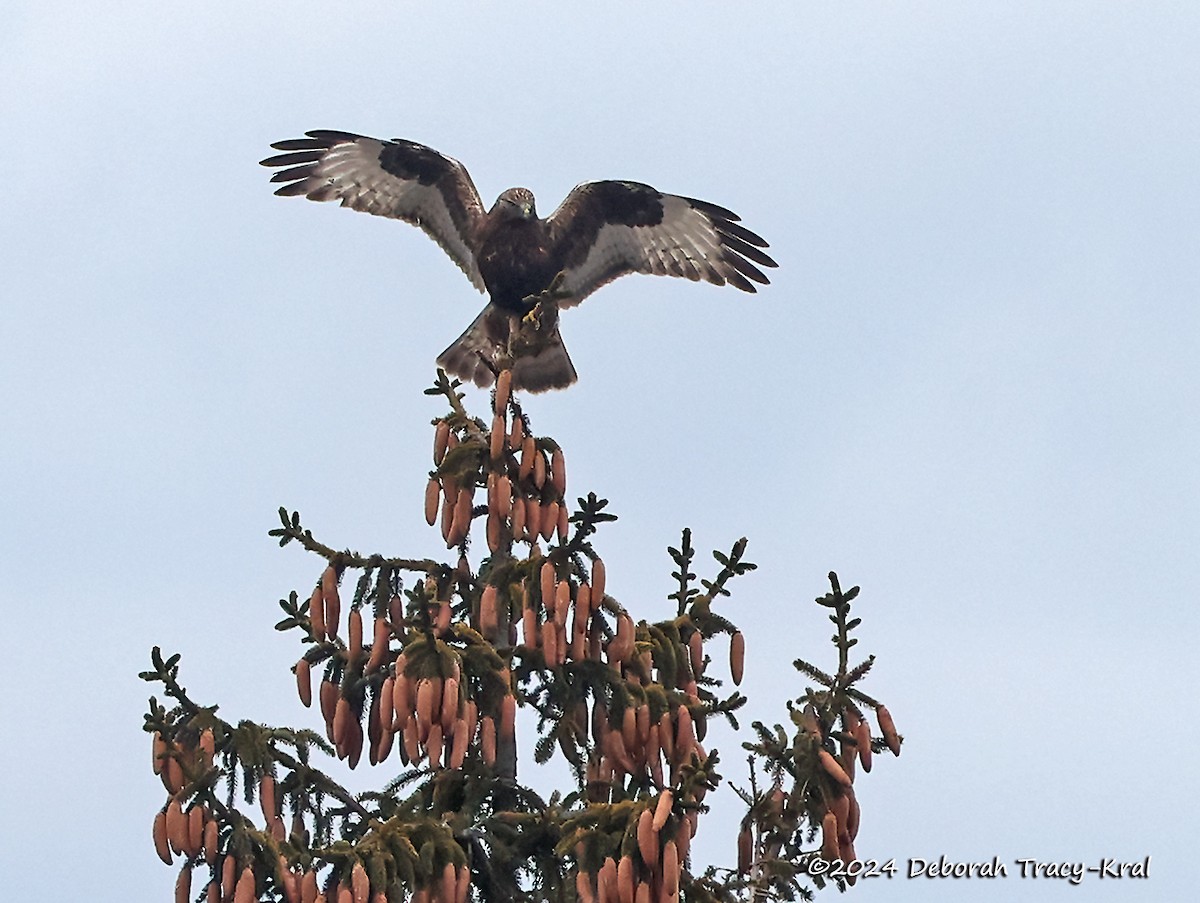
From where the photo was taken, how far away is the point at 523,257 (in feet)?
44.7

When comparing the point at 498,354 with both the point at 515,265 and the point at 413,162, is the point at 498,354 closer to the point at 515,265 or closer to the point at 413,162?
the point at 515,265

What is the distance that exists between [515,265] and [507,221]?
374 mm

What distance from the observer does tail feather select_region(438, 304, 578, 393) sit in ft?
44.1

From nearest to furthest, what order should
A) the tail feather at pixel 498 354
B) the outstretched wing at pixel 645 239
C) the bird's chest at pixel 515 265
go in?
1. the tail feather at pixel 498 354
2. the bird's chest at pixel 515 265
3. the outstretched wing at pixel 645 239

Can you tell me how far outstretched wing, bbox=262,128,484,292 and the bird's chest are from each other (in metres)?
0.42

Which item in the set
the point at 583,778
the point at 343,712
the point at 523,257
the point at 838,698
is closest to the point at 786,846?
the point at 838,698

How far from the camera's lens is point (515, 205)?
13742mm

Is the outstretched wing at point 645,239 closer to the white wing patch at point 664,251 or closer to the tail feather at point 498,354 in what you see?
the white wing patch at point 664,251

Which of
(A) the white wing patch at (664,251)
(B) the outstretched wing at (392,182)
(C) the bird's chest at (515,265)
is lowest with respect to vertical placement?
(C) the bird's chest at (515,265)

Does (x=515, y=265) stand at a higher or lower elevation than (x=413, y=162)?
lower

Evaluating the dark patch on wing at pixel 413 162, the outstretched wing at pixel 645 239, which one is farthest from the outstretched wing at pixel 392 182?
the outstretched wing at pixel 645 239

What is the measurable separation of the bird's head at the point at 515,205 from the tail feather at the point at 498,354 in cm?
68

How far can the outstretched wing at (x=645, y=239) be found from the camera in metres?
14.0

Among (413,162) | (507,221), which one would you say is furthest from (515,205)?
(413,162)
